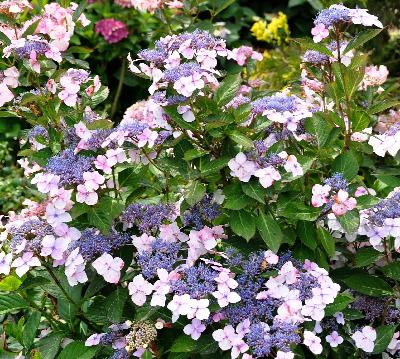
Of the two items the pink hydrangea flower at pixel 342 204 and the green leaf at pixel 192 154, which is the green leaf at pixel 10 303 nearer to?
the green leaf at pixel 192 154

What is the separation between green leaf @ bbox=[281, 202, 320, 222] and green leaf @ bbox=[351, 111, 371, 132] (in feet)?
0.89

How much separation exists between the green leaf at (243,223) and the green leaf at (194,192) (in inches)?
3.7

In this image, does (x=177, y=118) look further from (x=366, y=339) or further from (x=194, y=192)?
(x=366, y=339)

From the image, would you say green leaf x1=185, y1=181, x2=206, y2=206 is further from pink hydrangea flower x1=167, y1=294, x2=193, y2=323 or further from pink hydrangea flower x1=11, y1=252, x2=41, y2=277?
pink hydrangea flower x1=11, y1=252, x2=41, y2=277

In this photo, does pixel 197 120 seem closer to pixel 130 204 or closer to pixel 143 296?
pixel 130 204

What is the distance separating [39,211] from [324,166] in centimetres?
77

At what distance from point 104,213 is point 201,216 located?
0.86 feet

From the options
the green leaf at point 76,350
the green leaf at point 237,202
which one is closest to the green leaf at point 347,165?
the green leaf at point 237,202

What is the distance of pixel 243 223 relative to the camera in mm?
1622

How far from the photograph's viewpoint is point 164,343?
1.75 meters

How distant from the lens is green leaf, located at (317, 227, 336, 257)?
1.62 meters

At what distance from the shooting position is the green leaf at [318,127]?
1746 mm

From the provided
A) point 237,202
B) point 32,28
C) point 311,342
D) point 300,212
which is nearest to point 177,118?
point 237,202

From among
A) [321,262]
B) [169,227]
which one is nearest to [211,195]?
[169,227]
